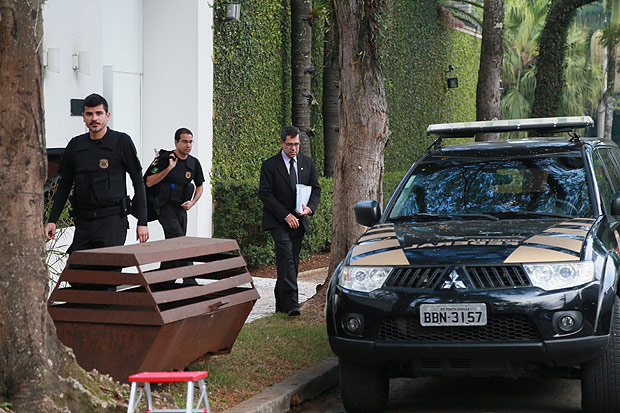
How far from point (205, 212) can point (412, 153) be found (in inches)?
447

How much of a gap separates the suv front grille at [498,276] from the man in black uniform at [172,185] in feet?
16.7

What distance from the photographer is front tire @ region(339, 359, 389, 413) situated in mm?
6359

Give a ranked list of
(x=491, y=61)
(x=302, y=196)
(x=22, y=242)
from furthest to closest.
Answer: (x=491, y=61) → (x=302, y=196) → (x=22, y=242)

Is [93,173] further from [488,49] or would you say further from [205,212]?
[488,49]

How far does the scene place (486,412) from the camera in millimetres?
6504

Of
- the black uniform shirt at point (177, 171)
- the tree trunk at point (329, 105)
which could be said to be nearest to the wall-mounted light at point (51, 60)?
the black uniform shirt at point (177, 171)

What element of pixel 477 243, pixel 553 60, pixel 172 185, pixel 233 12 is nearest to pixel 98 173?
pixel 172 185

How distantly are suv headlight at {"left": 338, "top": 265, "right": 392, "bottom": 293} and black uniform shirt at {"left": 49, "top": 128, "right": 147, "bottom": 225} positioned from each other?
2.17m

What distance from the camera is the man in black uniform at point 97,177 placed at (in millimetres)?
7578

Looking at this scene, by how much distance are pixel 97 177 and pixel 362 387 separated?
266cm

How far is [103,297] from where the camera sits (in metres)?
5.95

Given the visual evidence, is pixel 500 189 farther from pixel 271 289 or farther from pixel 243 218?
pixel 243 218

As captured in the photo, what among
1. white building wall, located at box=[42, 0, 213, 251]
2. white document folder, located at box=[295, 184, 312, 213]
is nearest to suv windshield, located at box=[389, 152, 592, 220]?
white document folder, located at box=[295, 184, 312, 213]

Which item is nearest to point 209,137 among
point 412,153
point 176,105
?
point 176,105
